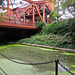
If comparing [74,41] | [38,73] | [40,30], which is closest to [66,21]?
[74,41]

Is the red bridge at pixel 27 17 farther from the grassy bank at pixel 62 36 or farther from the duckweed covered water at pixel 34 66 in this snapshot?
the duckweed covered water at pixel 34 66

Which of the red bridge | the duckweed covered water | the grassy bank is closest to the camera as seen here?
the duckweed covered water

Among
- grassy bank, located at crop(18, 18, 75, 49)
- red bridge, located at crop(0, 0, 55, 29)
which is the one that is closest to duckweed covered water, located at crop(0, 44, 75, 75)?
grassy bank, located at crop(18, 18, 75, 49)

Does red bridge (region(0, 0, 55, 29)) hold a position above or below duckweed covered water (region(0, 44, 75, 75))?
above

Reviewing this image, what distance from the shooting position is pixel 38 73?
306 cm

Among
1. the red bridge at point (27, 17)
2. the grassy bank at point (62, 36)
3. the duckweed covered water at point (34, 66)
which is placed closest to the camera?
the duckweed covered water at point (34, 66)

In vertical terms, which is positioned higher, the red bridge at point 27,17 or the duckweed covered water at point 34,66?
the red bridge at point 27,17

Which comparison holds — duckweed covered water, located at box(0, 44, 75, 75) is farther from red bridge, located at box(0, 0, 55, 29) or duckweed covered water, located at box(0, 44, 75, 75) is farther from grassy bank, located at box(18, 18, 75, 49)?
red bridge, located at box(0, 0, 55, 29)

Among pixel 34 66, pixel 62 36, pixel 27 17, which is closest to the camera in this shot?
pixel 34 66

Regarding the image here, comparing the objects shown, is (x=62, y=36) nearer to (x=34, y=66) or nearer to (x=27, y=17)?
(x=34, y=66)

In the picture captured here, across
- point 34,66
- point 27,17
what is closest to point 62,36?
point 34,66

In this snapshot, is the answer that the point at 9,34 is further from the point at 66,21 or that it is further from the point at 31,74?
the point at 31,74

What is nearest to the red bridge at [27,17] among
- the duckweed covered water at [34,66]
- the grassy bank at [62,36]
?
the grassy bank at [62,36]

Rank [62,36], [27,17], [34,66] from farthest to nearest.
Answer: [27,17], [62,36], [34,66]
